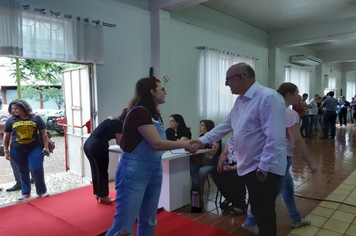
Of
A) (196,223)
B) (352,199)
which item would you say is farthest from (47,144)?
(352,199)

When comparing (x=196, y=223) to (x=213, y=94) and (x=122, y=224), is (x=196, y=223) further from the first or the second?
(x=213, y=94)

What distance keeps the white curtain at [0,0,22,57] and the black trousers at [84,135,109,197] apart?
1312mm

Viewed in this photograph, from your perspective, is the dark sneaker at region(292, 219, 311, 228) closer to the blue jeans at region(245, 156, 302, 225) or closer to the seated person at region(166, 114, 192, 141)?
the blue jeans at region(245, 156, 302, 225)

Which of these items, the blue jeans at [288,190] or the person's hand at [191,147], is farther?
the blue jeans at [288,190]

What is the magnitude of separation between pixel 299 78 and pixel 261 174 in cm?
891

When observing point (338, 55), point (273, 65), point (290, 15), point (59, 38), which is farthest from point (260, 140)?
point (338, 55)

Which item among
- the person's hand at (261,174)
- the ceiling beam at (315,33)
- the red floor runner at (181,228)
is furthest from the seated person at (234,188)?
the ceiling beam at (315,33)

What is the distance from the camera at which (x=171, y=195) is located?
2.88 m

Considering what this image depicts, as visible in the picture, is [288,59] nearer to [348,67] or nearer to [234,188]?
[234,188]

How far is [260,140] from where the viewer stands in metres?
1.59

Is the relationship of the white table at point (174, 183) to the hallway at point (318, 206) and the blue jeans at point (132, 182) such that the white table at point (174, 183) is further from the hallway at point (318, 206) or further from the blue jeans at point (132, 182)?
the blue jeans at point (132, 182)

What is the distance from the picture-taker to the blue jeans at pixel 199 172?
123 inches

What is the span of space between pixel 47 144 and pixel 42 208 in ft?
2.68

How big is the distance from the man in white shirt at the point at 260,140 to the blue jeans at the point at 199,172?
1436 mm
